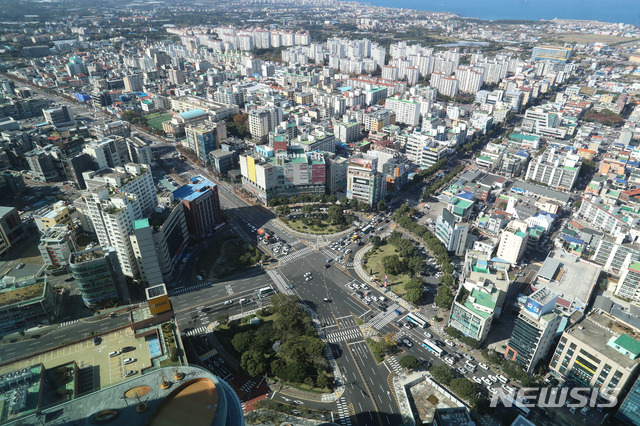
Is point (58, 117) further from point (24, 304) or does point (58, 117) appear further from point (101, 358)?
point (101, 358)

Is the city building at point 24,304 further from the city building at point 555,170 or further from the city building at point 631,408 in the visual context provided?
the city building at point 555,170

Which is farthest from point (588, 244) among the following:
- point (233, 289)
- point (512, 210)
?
point (233, 289)

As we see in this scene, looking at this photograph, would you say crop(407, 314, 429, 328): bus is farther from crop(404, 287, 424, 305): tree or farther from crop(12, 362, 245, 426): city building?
crop(12, 362, 245, 426): city building

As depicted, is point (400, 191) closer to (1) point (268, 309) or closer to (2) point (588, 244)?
(2) point (588, 244)

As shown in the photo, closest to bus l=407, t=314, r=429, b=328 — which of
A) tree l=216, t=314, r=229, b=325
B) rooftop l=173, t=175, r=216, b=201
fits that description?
tree l=216, t=314, r=229, b=325

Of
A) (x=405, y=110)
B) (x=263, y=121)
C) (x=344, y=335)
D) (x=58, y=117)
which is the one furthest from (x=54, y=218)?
(x=405, y=110)

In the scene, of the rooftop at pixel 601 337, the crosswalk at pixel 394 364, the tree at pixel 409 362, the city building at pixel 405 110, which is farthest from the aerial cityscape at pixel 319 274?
the city building at pixel 405 110
